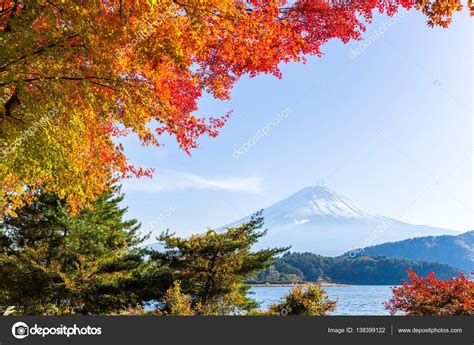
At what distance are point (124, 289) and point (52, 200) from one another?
4800 mm

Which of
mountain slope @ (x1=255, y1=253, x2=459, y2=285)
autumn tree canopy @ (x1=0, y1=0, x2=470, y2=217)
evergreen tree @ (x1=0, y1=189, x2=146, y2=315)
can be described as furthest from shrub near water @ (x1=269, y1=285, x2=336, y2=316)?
mountain slope @ (x1=255, y1=253, x2=459, y2=285)

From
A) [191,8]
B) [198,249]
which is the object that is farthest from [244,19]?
[198,249]

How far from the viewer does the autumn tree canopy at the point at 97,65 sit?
5566 millimetres

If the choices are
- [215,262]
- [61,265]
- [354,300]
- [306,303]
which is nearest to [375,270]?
[354,300]

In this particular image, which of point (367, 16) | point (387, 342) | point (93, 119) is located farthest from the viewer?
point (367, 16)

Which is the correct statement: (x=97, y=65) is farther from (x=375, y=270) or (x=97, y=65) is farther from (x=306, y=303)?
(x=375, y=270)

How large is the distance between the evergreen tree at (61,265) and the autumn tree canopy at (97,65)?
8581mm

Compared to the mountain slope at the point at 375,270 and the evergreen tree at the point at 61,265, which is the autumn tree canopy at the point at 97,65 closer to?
the evergreen tree at the point at 61,265

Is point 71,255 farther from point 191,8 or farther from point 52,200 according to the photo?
point 191,8

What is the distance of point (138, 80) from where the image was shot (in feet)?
21.3

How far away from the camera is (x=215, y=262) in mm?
14891

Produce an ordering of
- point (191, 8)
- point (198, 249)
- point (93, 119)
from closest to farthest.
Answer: point (191, 8) → point (93, 119) → point (198, 249)

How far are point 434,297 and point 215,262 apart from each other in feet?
26.4

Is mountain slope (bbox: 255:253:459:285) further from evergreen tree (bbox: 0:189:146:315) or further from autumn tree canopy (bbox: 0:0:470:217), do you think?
autumn tree canopy (bbox: 0:0:470:217)
